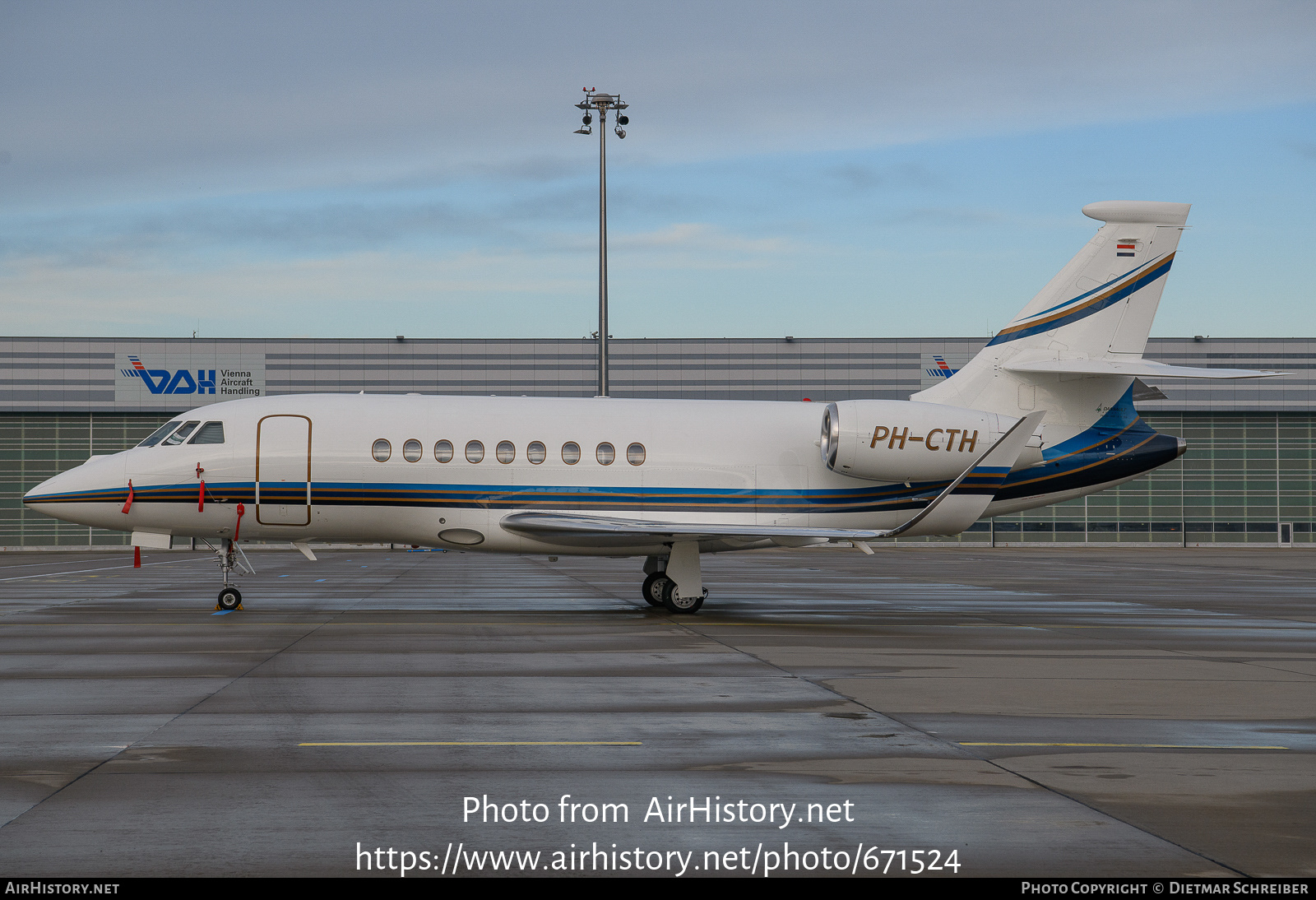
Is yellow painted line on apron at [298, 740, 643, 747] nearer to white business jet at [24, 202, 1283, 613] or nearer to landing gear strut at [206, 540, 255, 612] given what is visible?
white business jet at [24, 202, 1283, 613]

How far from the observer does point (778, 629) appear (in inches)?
701

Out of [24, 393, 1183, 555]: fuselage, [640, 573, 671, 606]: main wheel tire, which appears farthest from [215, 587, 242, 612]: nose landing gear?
[640, 573, 671, 606]: main wheel tire

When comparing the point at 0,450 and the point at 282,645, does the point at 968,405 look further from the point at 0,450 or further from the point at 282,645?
the point at 0,450

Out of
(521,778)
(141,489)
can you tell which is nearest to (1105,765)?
(521,778)

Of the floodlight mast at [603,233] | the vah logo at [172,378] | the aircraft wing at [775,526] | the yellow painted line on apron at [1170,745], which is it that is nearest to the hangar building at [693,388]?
the vah logo at [172,378]

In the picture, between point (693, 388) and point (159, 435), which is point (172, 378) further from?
point (159, 435)

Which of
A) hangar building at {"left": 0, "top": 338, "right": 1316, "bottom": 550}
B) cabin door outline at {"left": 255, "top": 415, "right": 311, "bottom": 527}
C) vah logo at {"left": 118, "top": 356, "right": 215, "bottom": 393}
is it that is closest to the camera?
cabin door outline at {"left": 255, "top": 415, "right": 311, "bottom": 527}

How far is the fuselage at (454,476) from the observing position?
19.7 metres

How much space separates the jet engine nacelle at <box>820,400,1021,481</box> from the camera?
20.0m

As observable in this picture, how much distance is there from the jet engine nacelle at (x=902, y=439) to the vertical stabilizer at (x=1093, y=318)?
127 cm

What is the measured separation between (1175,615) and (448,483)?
1378cm

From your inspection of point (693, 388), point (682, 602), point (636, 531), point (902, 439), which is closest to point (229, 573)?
point (636, 531)

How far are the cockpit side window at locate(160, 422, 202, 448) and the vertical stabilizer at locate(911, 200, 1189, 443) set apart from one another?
46.9 feet

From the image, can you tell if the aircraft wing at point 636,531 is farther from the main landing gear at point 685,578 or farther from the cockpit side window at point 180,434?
the cockpit side window at point 180,434
